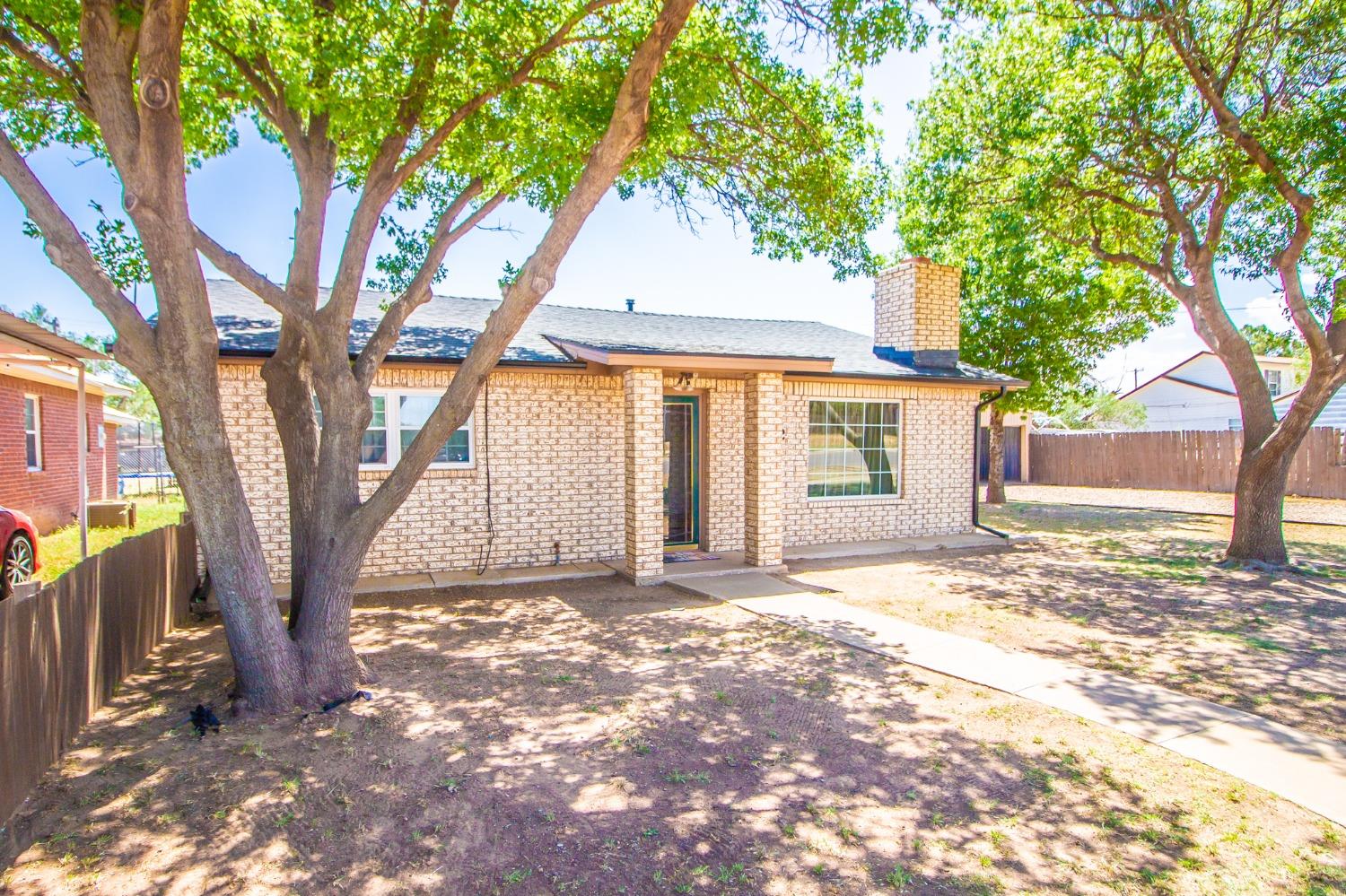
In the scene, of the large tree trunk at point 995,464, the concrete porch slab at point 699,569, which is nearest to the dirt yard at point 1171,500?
the large tree trunk at point 995,464

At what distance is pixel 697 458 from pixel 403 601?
434cm

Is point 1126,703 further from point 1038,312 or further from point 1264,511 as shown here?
point 1038,312

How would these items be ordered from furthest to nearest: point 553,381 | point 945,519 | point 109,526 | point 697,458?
1. point 109,526
2. point 945,519
3. point 697,458
4. point 553,381

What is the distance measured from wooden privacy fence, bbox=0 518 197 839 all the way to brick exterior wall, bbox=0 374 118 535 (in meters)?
7.83

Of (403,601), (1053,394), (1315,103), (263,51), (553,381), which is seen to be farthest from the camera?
(1053,394)

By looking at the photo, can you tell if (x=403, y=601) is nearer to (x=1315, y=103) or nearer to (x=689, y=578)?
(x=689, y=578)

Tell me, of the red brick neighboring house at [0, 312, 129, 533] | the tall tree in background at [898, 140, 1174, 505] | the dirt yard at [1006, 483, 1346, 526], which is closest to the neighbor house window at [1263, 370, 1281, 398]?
the dirt yard at [1006, 483, 1346, 526]

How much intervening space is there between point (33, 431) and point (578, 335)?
1046cm

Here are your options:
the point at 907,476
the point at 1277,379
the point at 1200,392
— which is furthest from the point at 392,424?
the point at 1277,379

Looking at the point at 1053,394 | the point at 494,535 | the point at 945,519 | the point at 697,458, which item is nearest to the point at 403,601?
the point at 494,535

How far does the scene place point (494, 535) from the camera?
30.3 ft

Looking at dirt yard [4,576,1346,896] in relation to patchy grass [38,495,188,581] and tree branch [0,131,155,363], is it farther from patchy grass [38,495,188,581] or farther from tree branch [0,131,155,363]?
patchy grass [38,495,188,581]

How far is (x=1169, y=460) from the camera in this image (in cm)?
2133

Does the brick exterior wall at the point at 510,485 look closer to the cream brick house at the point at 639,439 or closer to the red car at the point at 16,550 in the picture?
the cream brick house at the point at 639,439
